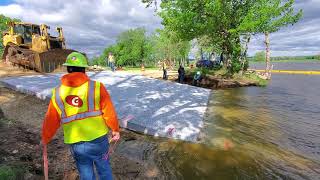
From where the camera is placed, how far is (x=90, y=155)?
13.1ft

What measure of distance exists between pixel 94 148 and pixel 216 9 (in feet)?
84.1

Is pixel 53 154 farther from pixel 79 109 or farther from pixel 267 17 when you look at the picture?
pixel 267 17

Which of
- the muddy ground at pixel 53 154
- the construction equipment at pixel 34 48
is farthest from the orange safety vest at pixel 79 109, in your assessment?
the construction equipment at pixel 34 48

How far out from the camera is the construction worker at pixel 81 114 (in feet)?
12.7

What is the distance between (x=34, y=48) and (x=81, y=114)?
1932cm

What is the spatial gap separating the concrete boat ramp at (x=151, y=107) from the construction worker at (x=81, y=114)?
4863 millimetres

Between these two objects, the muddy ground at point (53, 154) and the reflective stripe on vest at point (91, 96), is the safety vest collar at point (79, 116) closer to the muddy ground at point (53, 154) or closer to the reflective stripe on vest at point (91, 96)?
the reflective stripe on vest at point (91, 96)

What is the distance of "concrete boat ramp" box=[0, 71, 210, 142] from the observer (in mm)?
9164

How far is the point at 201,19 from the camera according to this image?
29.6m

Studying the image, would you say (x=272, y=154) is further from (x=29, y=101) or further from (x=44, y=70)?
(x=44, y=70)

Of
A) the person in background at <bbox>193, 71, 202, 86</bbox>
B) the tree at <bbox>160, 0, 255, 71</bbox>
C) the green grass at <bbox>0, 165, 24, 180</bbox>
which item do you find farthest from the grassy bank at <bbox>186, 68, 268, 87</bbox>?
the green grass at <bbox>0, 165, 24, 180</bbox>

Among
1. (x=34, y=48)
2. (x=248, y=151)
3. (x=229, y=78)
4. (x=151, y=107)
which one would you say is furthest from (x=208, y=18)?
(x=248, y=151)


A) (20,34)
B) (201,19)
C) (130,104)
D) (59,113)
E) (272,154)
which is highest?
(201,19)

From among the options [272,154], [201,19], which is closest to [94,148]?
[272,154]
